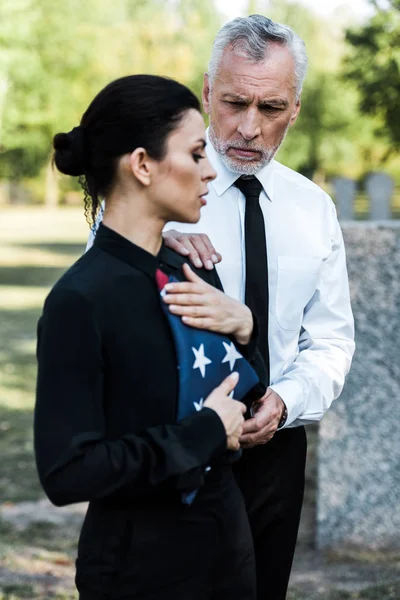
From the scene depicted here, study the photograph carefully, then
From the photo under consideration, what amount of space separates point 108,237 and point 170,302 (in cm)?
20

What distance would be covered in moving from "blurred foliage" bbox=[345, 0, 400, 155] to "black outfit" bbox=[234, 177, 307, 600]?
20.6 meters

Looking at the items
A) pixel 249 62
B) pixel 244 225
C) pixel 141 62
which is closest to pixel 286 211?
pixel 244 225

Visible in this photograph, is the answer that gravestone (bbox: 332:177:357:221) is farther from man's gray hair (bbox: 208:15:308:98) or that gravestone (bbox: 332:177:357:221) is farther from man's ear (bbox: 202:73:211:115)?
man's gray hair (bbox: 208:15:308:98)

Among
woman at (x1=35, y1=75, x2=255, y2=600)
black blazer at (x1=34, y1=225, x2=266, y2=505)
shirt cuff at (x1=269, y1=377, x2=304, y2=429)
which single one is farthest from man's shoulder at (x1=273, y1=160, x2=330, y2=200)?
black blazer at (x1=34, y1=225, x2=266, y2=505)

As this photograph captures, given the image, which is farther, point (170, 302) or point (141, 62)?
point (141, 62)

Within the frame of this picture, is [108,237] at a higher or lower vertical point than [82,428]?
higher

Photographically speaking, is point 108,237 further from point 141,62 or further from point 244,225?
point 141,62

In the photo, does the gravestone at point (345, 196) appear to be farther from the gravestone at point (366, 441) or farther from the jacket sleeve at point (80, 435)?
the jacket sleeve at point (80, 435)

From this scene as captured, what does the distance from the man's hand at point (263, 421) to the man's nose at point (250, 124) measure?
80 cm

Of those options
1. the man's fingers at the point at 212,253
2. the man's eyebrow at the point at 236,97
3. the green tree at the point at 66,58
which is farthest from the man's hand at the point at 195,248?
the green tree at the point at 66,58

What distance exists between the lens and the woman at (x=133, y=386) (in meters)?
1.98

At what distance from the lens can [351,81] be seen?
27.3m

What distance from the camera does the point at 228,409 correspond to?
2.11 metres

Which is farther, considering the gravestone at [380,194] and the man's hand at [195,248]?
the gravestone at [380,194]
